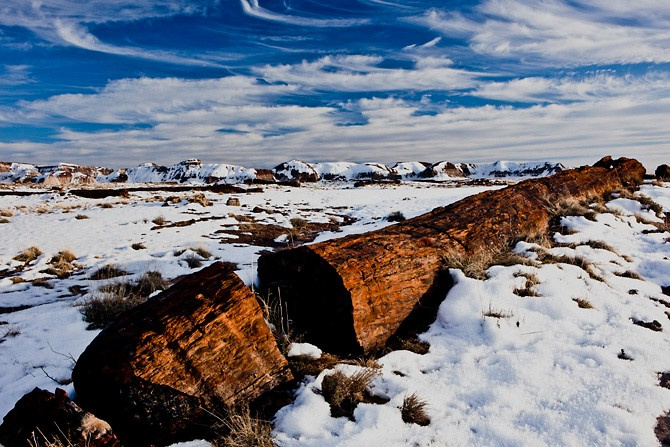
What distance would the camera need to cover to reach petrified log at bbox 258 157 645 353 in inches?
152

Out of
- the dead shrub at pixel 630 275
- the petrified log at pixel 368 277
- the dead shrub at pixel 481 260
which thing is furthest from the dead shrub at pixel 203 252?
the dead shrub at pixel 630 275

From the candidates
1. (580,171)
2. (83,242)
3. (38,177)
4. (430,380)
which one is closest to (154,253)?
(83,242)

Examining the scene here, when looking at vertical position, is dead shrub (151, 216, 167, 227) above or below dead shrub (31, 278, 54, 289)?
below

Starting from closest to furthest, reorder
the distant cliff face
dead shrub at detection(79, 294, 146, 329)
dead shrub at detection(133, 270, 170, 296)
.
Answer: dead shrub at detection(79, 294, 146, 329) → dead shrub at detection(133, 270, 170, 296) → the distant cliff face

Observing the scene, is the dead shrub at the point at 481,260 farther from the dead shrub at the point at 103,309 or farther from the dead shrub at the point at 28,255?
the dead shrub at the point at 28,255

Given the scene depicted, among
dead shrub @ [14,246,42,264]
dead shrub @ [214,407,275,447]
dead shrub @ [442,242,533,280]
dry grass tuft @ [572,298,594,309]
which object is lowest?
dead shrub @ [14,246,42,264]

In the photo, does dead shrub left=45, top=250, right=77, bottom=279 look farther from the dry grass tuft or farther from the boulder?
the boulder

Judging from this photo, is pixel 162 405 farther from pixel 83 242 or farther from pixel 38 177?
pixel 38 177

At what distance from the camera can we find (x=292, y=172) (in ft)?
524

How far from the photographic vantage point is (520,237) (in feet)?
20.0

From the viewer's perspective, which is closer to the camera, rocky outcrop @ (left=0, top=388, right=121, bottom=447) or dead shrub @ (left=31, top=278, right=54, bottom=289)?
rocky outcrop @ (left=0, top=388, right=121, bottom=447)

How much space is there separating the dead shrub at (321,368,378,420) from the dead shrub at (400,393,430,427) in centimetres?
35

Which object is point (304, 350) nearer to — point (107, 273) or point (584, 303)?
→ point (584, 303)

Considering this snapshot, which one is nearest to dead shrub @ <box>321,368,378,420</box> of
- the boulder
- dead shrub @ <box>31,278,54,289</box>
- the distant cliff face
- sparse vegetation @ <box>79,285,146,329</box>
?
sparse vegetation @ <box>79,285,146,329</box>
